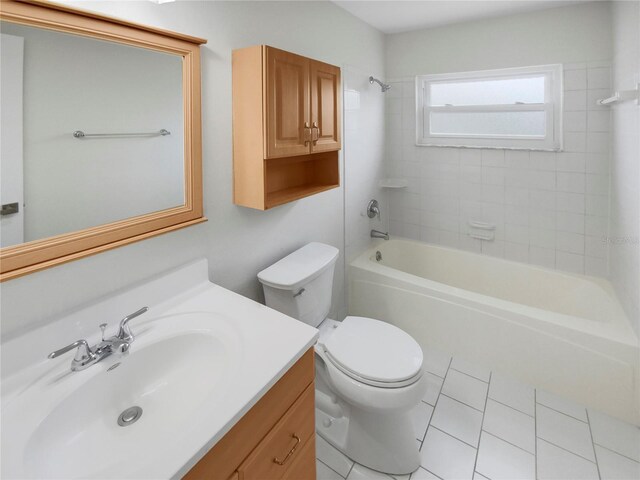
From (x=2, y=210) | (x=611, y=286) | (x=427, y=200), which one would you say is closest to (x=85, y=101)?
(x=2, y=210)

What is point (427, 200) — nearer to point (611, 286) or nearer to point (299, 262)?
point (611, 286)

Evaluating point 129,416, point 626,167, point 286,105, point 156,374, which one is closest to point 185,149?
point 286,105

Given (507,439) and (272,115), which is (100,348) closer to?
(272,115)

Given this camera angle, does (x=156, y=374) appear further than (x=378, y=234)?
No

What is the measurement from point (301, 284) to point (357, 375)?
47 centimetres

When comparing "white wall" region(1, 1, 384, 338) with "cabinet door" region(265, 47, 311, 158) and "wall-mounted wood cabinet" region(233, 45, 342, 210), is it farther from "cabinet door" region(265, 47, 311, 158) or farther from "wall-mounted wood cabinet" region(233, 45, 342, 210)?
"cabinet door" region(265, 47, 311, 158)

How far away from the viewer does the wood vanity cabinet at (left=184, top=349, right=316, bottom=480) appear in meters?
0.85

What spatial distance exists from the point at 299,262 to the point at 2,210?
118 cm

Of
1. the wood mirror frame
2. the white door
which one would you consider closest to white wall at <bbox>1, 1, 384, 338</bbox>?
the wood mirror frame

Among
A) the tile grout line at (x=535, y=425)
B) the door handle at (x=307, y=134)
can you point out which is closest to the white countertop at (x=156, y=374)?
the door handle at (x=307, y=134)

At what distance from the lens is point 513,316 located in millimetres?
2105

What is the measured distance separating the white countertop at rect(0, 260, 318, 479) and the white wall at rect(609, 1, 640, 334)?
1.85 m

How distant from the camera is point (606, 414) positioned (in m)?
1.88

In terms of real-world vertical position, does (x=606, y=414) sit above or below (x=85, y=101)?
below
